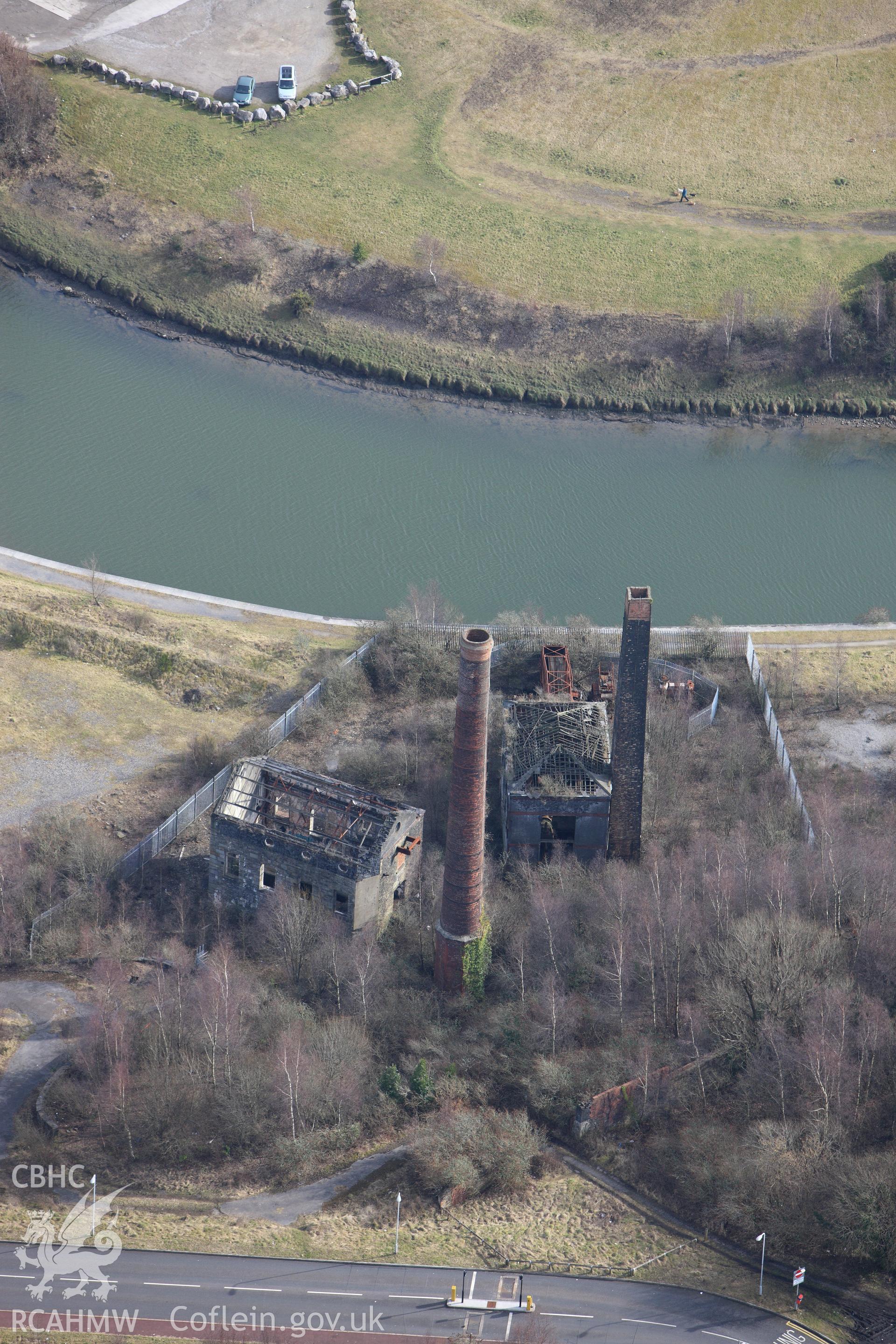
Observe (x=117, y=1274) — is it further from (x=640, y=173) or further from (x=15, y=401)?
(x=640, y=173)

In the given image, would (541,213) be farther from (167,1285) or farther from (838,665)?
(167,1285)

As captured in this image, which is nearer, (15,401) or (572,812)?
(572,812)

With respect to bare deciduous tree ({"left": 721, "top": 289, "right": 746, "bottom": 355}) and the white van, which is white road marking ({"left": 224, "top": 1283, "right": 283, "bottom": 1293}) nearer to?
bare deciduous tree ({"left": 721, "top": 289, "right": 746, "bottom": 355})

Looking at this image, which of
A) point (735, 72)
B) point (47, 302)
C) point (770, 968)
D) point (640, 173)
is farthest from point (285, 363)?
point (770, 968)

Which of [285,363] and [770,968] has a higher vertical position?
[285,363]

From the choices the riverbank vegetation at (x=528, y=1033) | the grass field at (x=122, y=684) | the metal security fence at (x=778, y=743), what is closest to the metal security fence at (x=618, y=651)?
the metal security fence at (x=778, y=743)

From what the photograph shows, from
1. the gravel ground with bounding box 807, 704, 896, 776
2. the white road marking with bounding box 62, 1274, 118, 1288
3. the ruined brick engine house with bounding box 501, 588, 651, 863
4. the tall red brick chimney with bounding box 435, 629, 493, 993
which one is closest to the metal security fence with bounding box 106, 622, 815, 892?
the gravel ground with bounding box 807, 704, 896, 776
